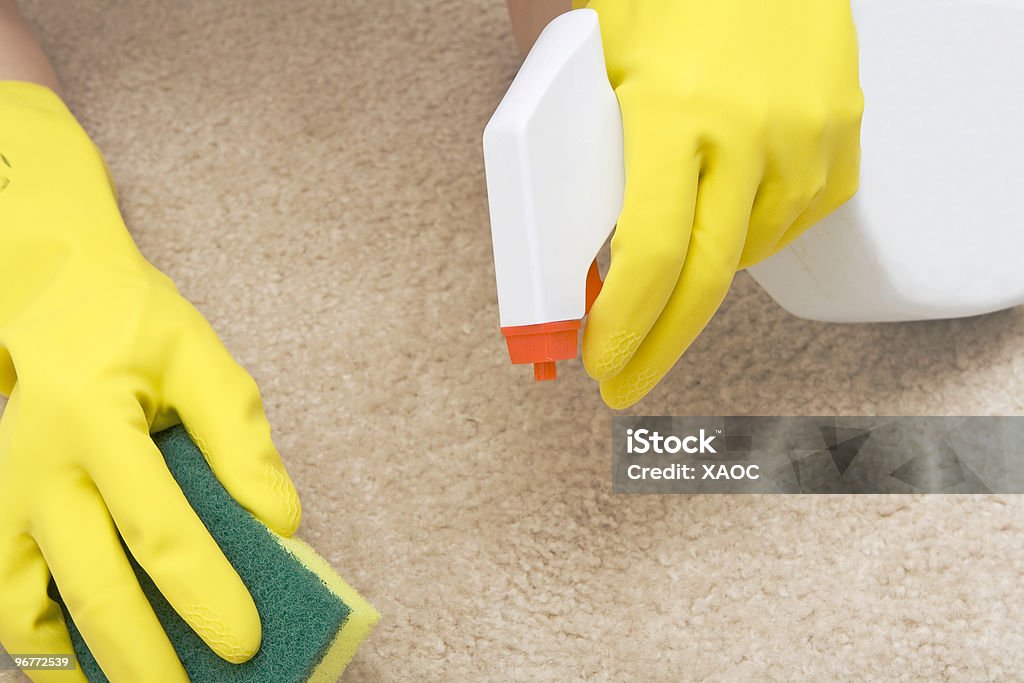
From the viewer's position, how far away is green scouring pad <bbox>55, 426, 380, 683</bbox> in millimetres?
486

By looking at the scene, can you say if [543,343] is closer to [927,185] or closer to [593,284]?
[593,284]

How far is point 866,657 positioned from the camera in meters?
0.57

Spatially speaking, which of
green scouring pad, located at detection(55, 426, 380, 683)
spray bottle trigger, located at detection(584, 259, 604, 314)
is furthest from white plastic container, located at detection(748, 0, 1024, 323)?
green scouring pad, located at detection(55, 426, 380, 683)

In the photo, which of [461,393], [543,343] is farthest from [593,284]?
[461,393]

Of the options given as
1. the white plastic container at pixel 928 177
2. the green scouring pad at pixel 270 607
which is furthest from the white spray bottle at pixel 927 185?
the green scouring pad at pixel 270 607

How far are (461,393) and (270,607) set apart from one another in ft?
0.71

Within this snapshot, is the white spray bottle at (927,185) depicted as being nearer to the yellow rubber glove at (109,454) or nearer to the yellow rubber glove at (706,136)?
the yellow rubber glove at (706,136)

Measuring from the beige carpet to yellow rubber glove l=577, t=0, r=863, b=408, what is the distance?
5.9 inches

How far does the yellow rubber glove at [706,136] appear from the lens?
0.49m

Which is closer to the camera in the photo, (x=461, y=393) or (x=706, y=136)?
(x=706, y=136)

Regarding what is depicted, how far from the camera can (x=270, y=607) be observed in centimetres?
50

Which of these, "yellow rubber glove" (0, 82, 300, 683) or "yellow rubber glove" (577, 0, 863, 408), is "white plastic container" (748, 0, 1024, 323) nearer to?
"yellow rubber glove" (577, 0, 863, 408)

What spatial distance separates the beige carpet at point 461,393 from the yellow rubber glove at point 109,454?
117 millimetres

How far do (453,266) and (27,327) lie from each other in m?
0.29
